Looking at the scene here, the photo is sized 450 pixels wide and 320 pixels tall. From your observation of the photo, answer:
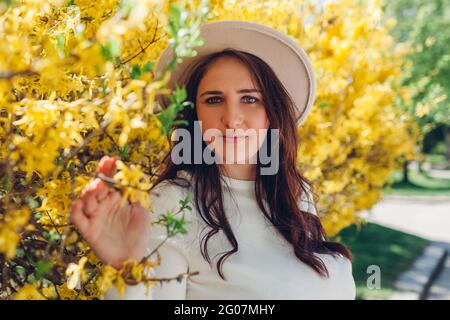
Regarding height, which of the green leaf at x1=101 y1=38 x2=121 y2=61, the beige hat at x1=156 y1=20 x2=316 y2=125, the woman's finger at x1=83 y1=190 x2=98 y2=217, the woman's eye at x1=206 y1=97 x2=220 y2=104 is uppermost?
the beige hat at x1=156 y1=20 x2=316 y2=125

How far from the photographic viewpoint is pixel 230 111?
6.37 ft

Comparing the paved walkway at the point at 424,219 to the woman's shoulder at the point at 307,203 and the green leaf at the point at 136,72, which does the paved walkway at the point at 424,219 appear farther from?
the green leaf at the point at 136,72

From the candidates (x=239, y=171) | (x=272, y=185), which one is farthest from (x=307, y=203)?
(x=239, y=171)

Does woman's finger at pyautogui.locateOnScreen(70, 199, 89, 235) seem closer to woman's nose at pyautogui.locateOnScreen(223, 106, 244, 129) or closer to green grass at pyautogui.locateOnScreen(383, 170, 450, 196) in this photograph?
woman's nose at pyautogui.locateOnScreen(223, 106, 244, 129)

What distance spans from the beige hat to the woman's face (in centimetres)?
8

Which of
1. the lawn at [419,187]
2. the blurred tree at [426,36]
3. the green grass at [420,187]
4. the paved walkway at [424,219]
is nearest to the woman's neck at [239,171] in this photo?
the paved walkway at [424,219]

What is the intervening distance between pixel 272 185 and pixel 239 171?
131mm

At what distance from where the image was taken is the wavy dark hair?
1896 millimetres

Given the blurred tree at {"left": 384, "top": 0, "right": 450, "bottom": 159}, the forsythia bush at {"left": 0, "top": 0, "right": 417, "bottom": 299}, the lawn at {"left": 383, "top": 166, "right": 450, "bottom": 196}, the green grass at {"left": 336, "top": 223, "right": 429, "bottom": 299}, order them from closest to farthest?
the forsythia bush at {"left": 0, "top": 0, "right": 417, "bottom": 299} < the green grass at {"left": 336, "top": 223, "right": 429, "bottom": 299} < the blurred tree at {"left": 384, "top": 0, "right": 450, "bottom": 159} < the lawn at {"left": 383, "top": 166, "right": 450, "bottom": 196}

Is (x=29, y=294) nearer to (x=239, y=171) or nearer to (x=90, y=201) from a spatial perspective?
(x=90, y=201)

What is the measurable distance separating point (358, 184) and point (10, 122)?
13.3ft

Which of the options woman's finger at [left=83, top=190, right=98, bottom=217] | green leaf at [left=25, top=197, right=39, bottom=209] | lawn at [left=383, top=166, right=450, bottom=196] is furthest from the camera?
lawn at [left=383, top=166, right=450, bottom=196]

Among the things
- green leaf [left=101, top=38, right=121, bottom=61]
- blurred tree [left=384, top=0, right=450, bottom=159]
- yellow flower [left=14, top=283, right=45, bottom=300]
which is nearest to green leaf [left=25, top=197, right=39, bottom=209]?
yellow flower [left=14, top=283, right=45, bottom=300]
